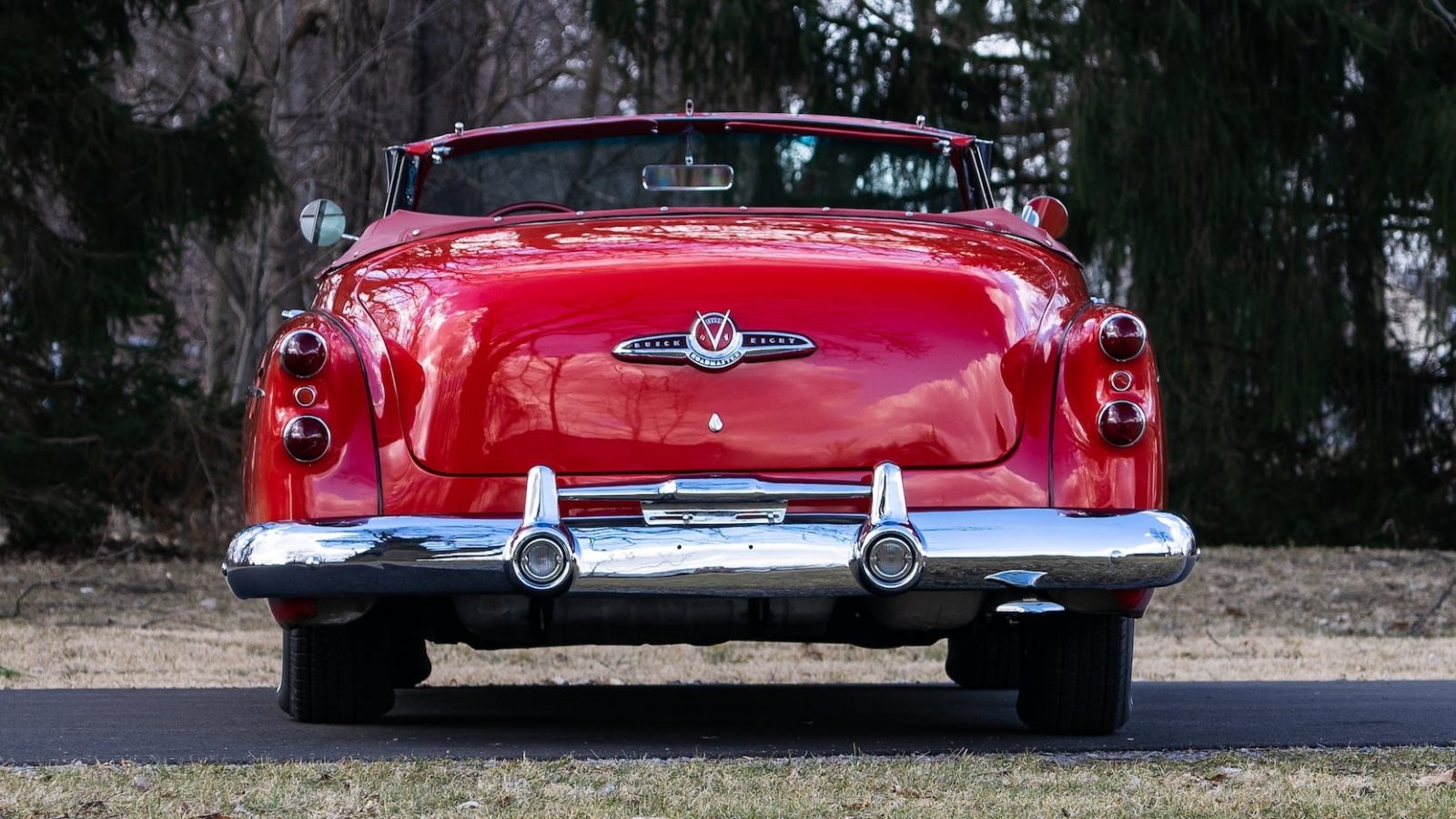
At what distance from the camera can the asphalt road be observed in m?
4.54

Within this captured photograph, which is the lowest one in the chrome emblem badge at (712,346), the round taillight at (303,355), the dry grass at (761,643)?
the dry grass at (761,643)

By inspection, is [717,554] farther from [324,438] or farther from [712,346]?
[324,438]

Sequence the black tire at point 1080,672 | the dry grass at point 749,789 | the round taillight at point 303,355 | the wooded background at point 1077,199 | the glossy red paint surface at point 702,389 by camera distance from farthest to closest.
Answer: the wooded background at point 1077,199
the black tire at point 1080,672
the round taillight at point 303,355
the glossy red paint surface at point 702,389
the dry grass at point 749,789

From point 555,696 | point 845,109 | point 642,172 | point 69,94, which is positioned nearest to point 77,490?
point 69,94

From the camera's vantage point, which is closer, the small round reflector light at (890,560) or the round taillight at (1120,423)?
the small round reflector light at (890,560)

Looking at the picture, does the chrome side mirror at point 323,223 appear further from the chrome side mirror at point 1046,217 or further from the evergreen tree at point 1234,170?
the evergreen tree at point 1234,170

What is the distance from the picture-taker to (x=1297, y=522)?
46.8 ft

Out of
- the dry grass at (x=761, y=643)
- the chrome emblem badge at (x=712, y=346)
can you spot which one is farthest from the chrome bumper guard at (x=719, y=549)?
the dry grass at (x=761, y=643)

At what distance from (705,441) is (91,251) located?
8608 millimetres

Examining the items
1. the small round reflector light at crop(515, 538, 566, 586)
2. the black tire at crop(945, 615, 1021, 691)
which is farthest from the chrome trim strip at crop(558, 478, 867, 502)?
the black tire at crop(945, 615, 1021, 691)

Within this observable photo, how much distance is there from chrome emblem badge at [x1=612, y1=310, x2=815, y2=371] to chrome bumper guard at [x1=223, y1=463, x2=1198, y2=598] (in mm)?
283

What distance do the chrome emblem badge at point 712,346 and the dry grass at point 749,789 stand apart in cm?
87

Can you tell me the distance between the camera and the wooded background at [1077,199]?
1180 centimetres

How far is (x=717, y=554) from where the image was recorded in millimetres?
4012
